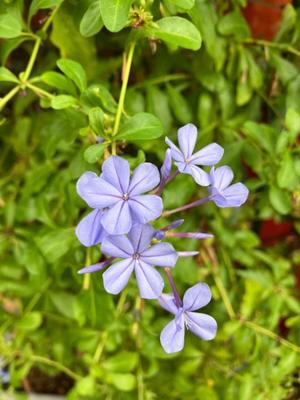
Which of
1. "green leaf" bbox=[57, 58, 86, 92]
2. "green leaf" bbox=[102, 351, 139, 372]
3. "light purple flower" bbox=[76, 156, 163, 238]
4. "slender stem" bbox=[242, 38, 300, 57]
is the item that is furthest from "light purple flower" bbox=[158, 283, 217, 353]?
"slender stem" bbox=[242, 38, 300, 57]

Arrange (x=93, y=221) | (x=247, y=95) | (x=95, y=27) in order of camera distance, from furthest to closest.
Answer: (x=247, y=95)
(x=95, y=27)
(x=93, y=221)

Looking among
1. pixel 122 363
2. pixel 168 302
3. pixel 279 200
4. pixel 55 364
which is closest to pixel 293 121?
pixel 279 200

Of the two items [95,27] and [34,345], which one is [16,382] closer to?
[34,345]

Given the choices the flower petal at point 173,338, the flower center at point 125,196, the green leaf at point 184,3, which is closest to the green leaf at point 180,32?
the green leaf at point 184,3

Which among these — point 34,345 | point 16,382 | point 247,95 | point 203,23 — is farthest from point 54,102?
point 34,345

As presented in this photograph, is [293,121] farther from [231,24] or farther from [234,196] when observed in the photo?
[234,196]

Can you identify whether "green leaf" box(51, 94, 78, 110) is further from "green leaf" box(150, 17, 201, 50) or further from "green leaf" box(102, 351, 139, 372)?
"green leaf" box(102, 351, 139, 372)

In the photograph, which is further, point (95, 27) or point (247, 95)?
point (247, 95)
